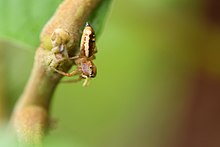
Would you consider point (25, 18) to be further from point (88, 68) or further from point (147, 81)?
point (147, 81)

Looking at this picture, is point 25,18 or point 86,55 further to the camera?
point 25,18

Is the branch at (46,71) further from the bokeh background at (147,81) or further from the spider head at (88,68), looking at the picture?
the bokeh background at (147,81)

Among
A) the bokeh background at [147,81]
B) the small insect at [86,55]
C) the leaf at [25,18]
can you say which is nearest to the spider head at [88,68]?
the small insect at [86,55]

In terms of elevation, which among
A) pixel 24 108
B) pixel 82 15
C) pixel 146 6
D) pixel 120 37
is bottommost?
pixel 24 108

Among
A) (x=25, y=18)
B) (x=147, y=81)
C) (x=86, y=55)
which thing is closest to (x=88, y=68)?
(x=86, y=55)

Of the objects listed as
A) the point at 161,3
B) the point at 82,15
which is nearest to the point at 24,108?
the point at 82,15

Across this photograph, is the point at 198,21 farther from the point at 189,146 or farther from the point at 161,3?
the point at 189,146
